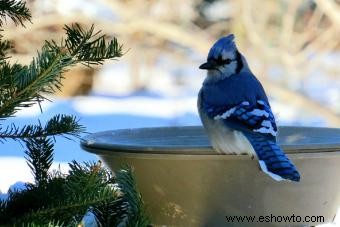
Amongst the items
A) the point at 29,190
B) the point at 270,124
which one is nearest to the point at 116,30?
the point at 270,124

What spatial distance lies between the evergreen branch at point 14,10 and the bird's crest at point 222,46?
1.06ft

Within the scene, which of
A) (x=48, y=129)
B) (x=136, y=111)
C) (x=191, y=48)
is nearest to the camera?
(x=48, y=129)

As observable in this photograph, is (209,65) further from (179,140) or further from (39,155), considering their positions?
(39,155)

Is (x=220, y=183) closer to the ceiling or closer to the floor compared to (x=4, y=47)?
closer to the floor

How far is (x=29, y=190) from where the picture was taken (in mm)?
791

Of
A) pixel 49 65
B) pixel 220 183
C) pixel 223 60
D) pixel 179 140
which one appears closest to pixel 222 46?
pixel 223 60

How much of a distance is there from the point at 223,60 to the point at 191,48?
2256mm

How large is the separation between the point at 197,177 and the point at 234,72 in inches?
15.0

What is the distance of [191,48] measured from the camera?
3395 mm

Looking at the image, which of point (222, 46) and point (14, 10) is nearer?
point (14, 10)

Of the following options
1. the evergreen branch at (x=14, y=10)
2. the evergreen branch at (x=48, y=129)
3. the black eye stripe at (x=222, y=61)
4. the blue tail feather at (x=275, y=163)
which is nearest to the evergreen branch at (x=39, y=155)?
the evergreen branch at (x=48, y=129)

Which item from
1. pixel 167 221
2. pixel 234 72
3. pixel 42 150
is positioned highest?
pixel 234 72

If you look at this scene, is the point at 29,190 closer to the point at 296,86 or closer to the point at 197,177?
the point at 197,177

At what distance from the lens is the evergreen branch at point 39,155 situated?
87 centimetres
